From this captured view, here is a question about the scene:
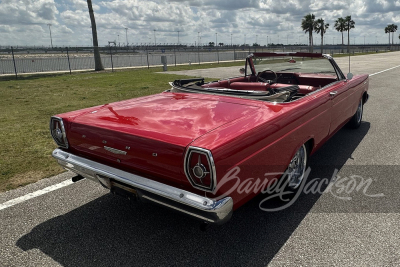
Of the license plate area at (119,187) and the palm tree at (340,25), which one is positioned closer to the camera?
the license plate area at (119,187)

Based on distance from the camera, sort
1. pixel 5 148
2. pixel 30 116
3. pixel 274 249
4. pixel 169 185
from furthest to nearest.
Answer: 1. pixel 30 116
2. pixel 5 148
3. pixel 274 249
4. pixel 169 185

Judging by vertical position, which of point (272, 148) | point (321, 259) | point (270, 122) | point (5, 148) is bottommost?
point (321, 259)

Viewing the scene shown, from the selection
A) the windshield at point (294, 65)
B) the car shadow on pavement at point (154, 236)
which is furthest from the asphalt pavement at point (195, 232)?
the windshield at point (294, 65)

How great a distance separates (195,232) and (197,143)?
970mm

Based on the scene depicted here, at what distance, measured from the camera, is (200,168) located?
7.00ft

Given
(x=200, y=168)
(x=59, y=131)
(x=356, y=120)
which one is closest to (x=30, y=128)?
(x=59, y=131)

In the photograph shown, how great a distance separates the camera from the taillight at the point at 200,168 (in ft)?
6.89

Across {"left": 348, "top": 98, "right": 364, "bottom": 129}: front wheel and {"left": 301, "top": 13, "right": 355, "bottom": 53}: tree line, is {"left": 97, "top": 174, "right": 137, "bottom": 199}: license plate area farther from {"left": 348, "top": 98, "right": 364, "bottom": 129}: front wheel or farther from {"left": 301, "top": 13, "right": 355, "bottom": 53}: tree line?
{"left": 301, "top": 13, "right": 355, "bottom": 53}: tree line

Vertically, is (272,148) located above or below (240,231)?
above

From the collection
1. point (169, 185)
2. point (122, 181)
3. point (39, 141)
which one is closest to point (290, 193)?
point (169, 185)

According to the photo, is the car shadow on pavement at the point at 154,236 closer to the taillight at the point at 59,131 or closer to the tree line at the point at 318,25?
the taillight at the point at 59,131

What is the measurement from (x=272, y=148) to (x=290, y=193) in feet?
2.97

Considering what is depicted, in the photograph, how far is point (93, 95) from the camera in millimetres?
10570

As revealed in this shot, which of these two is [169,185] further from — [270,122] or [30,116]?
[30,116]
